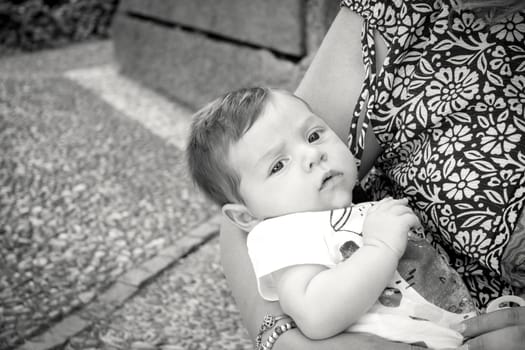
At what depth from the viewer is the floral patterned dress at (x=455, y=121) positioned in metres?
1.33

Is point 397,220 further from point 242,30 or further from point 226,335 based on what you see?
point 242,30

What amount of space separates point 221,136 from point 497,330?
83cm

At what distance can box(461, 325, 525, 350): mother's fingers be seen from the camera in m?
1.15

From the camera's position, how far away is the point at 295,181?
4.57ft

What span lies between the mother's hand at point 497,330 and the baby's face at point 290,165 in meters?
0.42

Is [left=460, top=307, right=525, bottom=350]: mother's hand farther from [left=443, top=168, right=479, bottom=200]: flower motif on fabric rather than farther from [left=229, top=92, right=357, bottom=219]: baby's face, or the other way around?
[left=229, top=92, right=357, bottom=219]: baby's face

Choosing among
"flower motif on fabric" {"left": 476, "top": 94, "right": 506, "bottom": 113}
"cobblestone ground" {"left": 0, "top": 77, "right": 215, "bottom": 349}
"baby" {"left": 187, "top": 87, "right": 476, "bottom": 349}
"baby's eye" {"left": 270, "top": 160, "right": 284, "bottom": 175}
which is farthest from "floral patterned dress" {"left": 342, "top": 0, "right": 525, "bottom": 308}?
"cobblestone ground" {"left": 0, "top": 77, "right": 215, "bottom": 349}

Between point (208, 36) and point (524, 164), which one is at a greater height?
point (524, 164)

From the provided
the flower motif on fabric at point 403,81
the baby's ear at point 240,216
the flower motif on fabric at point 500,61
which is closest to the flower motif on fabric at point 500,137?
the flower motif on fabric at point 500,61

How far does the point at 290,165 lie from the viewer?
142 centimetres

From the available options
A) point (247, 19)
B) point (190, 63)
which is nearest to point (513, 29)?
point (247, 19)

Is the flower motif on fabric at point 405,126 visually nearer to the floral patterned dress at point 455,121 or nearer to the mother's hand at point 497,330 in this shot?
the floral patterned dress at point 455,121

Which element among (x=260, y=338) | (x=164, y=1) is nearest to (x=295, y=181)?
(x=260, y=338)

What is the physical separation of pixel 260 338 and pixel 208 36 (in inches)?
152
